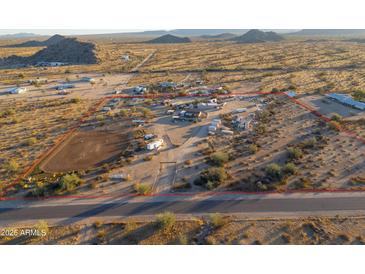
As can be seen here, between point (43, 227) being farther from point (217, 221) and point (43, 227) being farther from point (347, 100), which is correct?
point (347, 100)

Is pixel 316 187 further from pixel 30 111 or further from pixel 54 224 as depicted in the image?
pixel 30 111

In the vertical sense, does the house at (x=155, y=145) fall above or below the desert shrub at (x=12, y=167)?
above

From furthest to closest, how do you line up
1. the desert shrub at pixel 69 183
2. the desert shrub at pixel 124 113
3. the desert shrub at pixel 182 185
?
the desert shrub at pixel 124 113 < the desert shrub at pixel 69 183 < the desert shrub at pixel 182 185

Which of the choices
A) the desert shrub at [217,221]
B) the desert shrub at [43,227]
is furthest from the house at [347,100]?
the desert shrub at [43,227]

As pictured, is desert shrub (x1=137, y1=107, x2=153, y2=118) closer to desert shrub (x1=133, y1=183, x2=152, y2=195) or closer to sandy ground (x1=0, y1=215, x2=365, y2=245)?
desert shrub (x1=133, y1=183, x2=152, y2=195)

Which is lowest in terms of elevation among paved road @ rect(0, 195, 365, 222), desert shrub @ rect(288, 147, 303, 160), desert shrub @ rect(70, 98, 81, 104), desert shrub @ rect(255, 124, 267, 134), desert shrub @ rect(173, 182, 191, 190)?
paved road @ rect(0, 195, 365, 222)

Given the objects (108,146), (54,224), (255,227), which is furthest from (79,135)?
(255,227)

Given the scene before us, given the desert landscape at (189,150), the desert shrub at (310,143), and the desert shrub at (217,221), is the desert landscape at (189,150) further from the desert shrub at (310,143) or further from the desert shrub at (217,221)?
the desert shrub at (310,143)

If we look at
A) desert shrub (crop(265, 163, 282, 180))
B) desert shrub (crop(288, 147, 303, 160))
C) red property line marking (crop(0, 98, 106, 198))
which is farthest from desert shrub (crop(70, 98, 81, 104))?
desert shrub (crop(288, 147, 303, 160))
